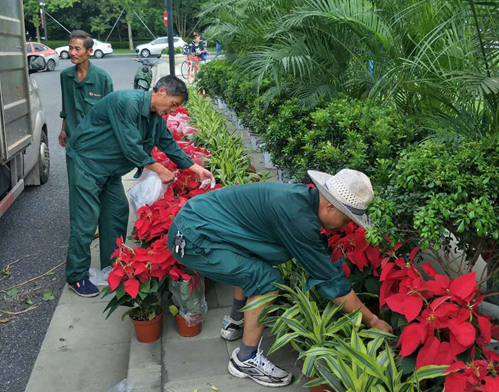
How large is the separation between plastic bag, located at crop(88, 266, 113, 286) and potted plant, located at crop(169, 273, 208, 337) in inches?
48.4

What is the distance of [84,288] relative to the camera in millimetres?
4289

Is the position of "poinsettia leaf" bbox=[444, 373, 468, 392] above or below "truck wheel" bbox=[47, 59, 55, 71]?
above

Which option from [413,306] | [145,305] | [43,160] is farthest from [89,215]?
[43,160]

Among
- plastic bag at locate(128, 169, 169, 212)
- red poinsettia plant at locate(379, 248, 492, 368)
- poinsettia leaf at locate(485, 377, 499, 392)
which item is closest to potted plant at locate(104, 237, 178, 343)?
plastic bag at locate(128, 169, 169, 212)

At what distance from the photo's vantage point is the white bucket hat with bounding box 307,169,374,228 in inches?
97.6

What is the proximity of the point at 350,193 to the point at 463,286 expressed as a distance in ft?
2.00

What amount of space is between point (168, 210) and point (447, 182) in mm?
1965

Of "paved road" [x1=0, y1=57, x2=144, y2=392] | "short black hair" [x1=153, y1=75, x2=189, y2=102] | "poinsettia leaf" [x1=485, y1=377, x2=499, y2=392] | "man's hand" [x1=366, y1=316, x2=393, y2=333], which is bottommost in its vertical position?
"paved road" [x1=0, y1=57, x2=144, y2=392]

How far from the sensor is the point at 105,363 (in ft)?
11.4

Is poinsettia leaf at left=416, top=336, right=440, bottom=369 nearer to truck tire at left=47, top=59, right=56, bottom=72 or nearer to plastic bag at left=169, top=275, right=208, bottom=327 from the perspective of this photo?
plastic bag at left=169, top=275, right=208, bottom=327

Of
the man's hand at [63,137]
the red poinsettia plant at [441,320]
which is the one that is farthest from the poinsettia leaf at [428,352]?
the man's hand at [63,137]

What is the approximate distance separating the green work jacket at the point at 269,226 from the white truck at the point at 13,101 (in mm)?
2562

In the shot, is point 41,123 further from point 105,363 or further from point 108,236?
point 105,363

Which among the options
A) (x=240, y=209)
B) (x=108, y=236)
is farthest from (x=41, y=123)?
(x=240, y=209)
